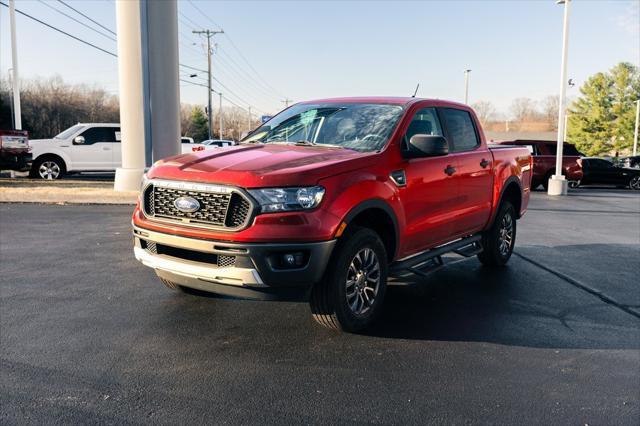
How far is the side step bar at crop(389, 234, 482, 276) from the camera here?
5.04 metres

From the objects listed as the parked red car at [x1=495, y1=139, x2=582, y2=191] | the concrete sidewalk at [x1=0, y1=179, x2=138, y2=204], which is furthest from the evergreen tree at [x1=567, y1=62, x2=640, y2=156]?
the concrete sidewalk at [x1=0, y1=179, x2=138, y2=204]

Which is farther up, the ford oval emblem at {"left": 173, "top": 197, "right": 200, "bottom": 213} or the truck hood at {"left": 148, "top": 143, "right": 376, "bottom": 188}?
the truck hood at {"left": 148, "top": 143, "right": 376, "bottom": 188}

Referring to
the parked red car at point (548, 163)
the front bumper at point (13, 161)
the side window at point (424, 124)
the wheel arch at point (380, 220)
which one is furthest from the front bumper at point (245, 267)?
the parked red car at point (548, 163)

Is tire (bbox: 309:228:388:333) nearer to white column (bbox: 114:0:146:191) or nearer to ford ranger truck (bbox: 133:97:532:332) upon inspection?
ford ranger truck (bbox: 133:97:532:332)

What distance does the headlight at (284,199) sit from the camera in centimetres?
391

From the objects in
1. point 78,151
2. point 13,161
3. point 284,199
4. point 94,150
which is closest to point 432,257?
point 284,199

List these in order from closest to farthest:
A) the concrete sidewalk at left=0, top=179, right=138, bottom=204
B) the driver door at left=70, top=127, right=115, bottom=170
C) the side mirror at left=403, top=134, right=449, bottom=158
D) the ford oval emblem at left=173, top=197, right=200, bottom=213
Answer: the ford oval emblem at left=173, top=197, right=200, bottom=213 < the side mirror at left=403, top=134, right=449, bottom=158 < the concrete sidewalk at left=0, top=179, right=138, bottom=204 < the driver door at left=70, top=127, right=115, bottom=170

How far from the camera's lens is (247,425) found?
9.76 ft

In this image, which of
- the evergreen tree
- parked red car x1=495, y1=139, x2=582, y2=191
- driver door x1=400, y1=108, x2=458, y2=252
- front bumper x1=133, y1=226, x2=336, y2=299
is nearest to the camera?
front bumper x1=133, y1=226, x2=336, y2=299

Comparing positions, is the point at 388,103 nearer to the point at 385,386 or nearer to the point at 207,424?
the point at 385,386

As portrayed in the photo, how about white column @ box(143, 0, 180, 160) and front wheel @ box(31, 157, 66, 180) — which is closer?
white column @ box(143, 0, 180, 160)

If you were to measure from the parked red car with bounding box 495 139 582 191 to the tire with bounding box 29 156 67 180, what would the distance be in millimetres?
16693

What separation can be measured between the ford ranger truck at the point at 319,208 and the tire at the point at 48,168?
52.0ft

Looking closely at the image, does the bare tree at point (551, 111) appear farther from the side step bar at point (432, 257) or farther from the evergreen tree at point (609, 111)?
the side step bar at point (432, 257)
